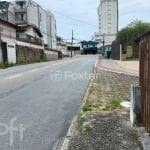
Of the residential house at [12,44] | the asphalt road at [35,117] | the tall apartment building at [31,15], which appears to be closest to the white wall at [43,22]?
the tall apartment building at [31,15]

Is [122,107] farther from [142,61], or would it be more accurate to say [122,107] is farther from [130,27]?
[130,27]

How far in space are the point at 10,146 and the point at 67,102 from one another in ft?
14.9

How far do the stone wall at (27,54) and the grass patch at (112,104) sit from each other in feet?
121

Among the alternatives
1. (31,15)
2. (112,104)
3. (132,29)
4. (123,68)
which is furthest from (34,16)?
(112,104)

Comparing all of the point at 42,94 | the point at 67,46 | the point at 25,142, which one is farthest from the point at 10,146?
the point at 67,46

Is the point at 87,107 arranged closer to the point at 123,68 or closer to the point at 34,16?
the point at 123,68

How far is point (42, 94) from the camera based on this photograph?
1098 cm

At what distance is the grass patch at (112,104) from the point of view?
26.6 feet

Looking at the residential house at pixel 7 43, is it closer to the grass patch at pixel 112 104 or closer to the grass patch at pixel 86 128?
the grass patch at pixel 112 104

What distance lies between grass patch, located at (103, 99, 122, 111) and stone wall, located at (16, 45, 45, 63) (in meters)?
36.7

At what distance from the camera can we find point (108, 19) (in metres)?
126

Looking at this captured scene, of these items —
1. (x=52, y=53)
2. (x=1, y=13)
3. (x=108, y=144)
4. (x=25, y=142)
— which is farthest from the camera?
(x=52, y=53)

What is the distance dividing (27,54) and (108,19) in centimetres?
8187

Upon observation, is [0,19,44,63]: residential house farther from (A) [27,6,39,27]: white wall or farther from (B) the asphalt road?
(B) the asphalt road
